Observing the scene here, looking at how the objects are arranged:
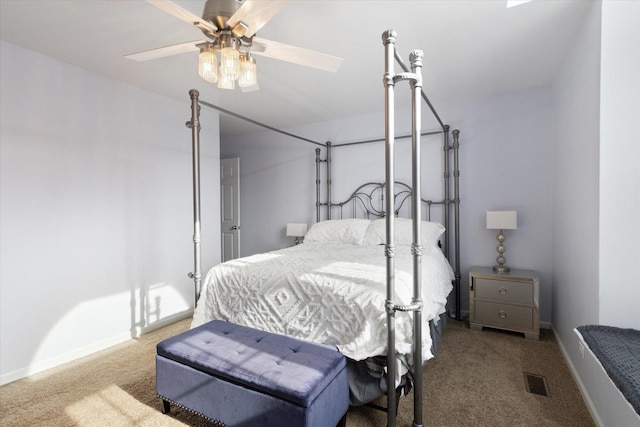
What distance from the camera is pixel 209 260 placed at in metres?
3.94

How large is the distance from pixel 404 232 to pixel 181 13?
2.56 meters

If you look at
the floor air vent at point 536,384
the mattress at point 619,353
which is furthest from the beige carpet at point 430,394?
the mattress at point 619,353

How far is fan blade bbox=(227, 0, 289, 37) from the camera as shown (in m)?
1.29

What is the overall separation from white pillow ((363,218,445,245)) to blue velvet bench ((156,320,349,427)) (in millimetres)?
1692

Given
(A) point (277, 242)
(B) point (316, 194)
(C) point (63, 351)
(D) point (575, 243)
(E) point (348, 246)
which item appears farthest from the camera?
(A) point (277, 242)

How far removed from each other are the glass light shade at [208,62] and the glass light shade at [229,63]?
59 mm

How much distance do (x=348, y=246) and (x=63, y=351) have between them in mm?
2632

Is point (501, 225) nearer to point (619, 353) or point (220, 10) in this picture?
point (619, 353)

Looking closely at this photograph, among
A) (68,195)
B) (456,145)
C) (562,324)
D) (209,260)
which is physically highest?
(456,145)

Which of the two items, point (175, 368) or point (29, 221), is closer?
point (175, 368)

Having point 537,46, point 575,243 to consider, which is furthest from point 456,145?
point 575,243

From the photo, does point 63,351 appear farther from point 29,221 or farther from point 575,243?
point 575,243

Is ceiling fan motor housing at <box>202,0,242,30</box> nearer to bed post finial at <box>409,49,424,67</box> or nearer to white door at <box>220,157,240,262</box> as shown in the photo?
bed post finial at <box>409,49,424,67</box>

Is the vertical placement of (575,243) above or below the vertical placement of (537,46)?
below
